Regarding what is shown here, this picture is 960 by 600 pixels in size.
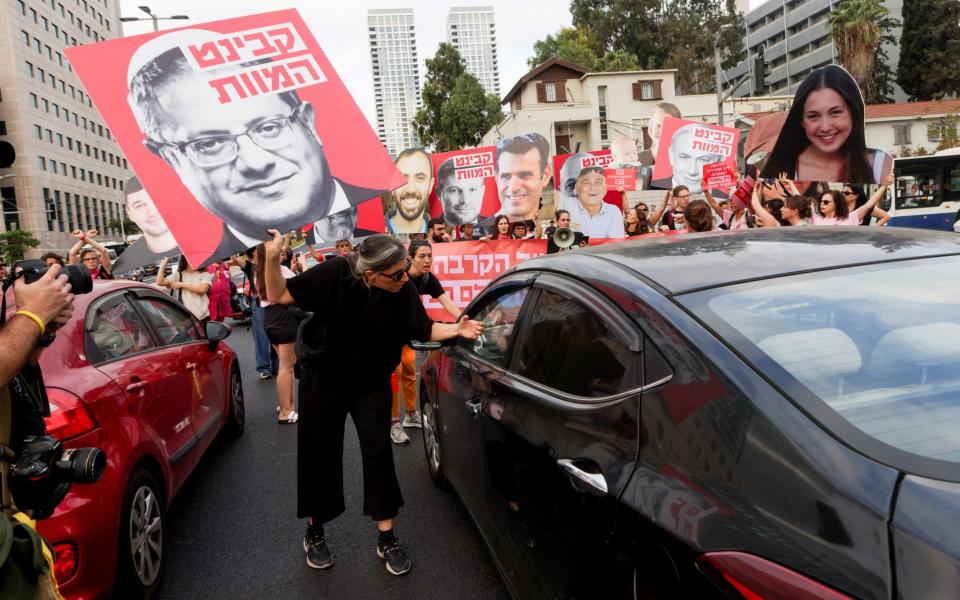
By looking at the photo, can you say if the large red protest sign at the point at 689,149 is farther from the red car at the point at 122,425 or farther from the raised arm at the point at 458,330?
the red car at the point at 122,425

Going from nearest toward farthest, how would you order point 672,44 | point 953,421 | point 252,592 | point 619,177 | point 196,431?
point 953,421, point 252,592, point 196,431, point 619,177, point 672,44

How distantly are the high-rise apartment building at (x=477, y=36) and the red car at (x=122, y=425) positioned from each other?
183 metres

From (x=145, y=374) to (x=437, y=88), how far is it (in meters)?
48.6

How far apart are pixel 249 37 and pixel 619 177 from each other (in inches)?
393

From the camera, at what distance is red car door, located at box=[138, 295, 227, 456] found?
14.6 feet

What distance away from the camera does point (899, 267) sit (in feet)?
6.66

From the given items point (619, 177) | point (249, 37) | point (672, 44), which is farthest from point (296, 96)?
point (672, 44)

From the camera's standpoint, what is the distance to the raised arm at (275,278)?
3152 mm

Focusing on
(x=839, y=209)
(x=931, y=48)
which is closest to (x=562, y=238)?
(x=839, y=209)

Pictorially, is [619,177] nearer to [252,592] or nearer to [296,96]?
[296,96]

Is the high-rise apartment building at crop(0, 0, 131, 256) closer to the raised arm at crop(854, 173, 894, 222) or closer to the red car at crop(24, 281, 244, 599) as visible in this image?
the red car at crop(24, 281, 244, 599)

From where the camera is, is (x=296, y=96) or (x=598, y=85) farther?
(x=598, y=85)

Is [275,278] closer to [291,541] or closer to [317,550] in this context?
[317,550]

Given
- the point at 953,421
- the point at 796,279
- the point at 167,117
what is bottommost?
the point at 953,421
